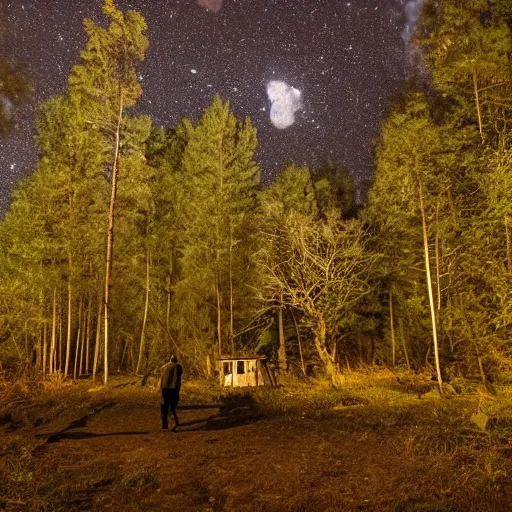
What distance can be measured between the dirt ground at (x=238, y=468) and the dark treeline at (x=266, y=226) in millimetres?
8280

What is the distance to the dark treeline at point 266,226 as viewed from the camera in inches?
765

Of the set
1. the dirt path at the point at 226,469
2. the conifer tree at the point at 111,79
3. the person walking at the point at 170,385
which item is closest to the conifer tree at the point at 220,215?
the conifer tree at the point at 111,79

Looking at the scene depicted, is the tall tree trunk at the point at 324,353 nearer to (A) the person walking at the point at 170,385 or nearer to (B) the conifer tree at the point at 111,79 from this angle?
(B) the conifer tree at the point at 111,79

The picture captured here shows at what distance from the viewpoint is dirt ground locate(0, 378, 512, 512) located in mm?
6625

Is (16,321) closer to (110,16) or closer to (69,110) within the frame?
(69,110)

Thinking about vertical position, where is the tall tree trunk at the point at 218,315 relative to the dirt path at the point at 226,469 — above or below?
above

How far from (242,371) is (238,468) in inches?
590

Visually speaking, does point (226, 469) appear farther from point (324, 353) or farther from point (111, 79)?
point (111, 79)

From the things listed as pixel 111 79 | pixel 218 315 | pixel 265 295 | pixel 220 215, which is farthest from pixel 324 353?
pixel 111 79

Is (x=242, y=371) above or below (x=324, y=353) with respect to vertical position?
below

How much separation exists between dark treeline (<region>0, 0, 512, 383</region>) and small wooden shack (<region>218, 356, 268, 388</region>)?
2.99 m

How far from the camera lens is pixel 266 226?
27.6m

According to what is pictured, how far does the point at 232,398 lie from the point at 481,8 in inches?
776

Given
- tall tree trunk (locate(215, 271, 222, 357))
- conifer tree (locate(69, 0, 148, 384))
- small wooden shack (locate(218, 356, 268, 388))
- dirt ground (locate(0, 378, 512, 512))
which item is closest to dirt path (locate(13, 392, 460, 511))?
dirt ground (locate(0, 378, 512, 512))
